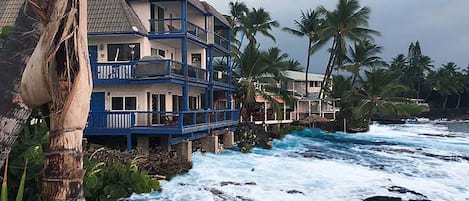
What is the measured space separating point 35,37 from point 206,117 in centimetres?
1657

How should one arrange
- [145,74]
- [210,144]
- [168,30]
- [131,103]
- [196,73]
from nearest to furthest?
[145,74] → [131,103] → [196,73] → [168,30] → [210,144]

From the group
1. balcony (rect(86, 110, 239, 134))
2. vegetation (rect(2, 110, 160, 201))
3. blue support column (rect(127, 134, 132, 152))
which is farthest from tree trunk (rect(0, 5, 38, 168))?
blue support column (rect(127, 134, 132, 152))

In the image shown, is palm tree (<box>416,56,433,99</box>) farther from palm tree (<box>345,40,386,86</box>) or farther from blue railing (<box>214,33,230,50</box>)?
blue railing (<box>214,33,230,50</box>)

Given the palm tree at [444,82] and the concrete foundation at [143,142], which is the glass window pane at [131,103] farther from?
the palm tree at [444,82]

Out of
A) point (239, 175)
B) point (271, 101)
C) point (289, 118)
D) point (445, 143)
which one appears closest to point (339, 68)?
point (289, 118)

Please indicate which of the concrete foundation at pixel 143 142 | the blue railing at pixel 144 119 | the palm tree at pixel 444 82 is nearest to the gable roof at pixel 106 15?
the blue railing at pixel 144 119

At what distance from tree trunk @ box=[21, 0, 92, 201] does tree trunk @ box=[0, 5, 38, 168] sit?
0.58 m

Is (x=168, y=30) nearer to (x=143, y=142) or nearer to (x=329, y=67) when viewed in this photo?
(x=143, y=142)

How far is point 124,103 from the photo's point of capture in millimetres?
19891

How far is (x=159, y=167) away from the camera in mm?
16109

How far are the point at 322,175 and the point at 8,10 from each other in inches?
606

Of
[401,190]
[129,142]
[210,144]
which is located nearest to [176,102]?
[210,144]

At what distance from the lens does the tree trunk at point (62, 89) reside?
12.2ft

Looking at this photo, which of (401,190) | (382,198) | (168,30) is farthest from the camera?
(168,30)
